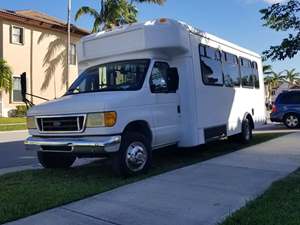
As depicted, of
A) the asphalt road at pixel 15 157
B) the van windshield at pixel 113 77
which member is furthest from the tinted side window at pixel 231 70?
the asphalt road at pixel 15 157

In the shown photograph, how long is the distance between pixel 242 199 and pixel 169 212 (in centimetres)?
124

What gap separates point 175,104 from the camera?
9.36m

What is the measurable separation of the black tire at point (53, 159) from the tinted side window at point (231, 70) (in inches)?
185

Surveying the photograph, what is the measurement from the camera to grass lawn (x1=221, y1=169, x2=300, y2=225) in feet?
17.3

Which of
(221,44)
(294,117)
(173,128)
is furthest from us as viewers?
(294,117)

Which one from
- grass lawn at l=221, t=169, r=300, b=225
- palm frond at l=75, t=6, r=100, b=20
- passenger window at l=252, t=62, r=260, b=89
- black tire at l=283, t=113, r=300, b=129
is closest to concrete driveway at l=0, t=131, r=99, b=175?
grass lawn at l=221, t=169, r=300, b=225

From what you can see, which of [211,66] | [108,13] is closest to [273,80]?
→ [108,13]

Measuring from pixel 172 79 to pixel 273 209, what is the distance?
411 cm

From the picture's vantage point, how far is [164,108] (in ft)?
29.3

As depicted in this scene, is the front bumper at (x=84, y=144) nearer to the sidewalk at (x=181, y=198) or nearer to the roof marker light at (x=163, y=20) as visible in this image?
the sidewalk at (x=181, y=198)

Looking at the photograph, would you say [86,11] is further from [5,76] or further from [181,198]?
[181,198]

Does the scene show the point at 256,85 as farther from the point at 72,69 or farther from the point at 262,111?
A: the point at 72,69

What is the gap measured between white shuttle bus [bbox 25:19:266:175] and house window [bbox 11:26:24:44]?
67.0ft

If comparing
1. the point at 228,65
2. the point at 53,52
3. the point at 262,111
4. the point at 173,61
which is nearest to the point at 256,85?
the point at 262,111
